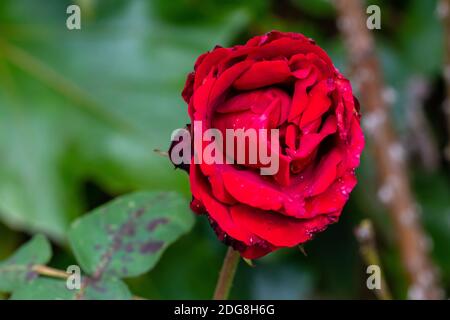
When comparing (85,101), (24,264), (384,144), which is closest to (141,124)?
(85,101)

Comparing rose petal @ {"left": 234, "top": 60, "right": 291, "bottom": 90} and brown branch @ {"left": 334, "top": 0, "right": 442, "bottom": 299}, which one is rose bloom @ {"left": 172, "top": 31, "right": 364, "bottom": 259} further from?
brown branch @ {"left": 334, "top": 0, "right": 442, "bottom": 299}

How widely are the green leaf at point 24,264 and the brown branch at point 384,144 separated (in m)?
0.44

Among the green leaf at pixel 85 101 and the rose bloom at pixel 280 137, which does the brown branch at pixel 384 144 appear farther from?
the rose bloom at pixel 280 137

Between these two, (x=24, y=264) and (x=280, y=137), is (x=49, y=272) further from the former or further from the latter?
(x=280, y=137)

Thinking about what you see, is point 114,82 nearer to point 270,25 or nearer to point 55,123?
point 55,123

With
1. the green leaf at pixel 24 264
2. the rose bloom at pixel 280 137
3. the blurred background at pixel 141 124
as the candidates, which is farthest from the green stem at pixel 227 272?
the blurred background at pixel 141 124

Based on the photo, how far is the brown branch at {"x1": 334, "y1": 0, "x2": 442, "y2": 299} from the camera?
2.84 ft

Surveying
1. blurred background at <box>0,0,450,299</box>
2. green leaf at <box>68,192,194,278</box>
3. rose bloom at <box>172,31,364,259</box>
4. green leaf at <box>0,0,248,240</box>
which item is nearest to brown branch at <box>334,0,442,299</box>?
blurred background at <box>0,0,450,299</box>

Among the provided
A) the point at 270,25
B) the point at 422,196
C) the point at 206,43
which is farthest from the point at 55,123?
the point at 422,196

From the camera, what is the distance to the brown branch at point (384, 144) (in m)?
0.87

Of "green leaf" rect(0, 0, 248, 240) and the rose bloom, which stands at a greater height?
the rose bloom

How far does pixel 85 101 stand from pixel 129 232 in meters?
0.43

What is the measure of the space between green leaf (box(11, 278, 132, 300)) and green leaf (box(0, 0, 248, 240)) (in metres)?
0.40

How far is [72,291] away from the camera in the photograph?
529 millimetres
